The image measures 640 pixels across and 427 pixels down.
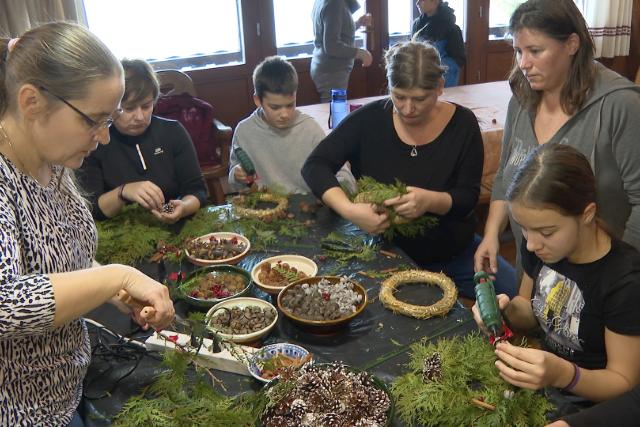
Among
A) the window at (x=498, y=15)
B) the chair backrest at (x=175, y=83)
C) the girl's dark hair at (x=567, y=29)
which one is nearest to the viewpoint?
the girl's dark hair at (x=567, y=29)

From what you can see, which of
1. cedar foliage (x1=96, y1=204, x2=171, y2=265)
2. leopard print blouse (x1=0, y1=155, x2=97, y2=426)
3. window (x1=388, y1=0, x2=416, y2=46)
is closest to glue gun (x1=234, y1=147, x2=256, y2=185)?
cedar foliage (x1=96, y1=204, x2=171, y2=265)

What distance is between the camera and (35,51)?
129 cm

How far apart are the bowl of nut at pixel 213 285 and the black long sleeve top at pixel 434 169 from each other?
A: 609 millimetres

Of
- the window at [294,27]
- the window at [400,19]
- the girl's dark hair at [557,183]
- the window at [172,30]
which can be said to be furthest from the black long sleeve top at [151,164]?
the window at [400,19]

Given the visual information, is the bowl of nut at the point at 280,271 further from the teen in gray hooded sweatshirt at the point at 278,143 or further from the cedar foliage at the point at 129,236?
the teen in gray hooded sweatshirt at the point at 278,143

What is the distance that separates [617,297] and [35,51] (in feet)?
4.91

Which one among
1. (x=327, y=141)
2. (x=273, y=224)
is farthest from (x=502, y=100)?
(x=273, y=224)

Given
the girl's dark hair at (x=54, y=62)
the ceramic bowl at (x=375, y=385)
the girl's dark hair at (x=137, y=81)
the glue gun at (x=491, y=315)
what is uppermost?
the girl's dark hair at (x=54, y=62)

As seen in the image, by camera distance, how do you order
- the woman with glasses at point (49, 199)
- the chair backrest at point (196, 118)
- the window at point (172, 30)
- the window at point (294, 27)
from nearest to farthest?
the woman with glasses at point (49, 199)
the chair backrest at point (196, 118)
the window at point (172, 30)
the window at point (294, 27)

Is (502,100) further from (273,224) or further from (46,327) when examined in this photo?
(46,327)

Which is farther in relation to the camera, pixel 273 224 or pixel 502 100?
pixel 502 100

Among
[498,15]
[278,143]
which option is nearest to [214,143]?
[278,143]

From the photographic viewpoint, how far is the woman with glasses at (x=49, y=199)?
124cm

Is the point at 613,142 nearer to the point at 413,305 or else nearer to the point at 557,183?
the point at 557,183
